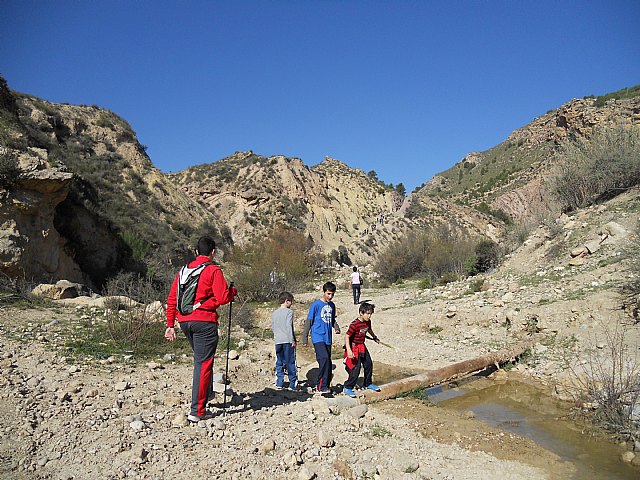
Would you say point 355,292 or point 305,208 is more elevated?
point 305,208

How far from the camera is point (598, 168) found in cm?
1659

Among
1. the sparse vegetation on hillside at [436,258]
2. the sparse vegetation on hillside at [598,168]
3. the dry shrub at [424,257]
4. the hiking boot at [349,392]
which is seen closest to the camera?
the hiking boot at [349,392]

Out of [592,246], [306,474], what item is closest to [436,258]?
[592,246]

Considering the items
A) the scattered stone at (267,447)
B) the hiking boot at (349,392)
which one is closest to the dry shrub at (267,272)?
the hiking boot at (349,392)

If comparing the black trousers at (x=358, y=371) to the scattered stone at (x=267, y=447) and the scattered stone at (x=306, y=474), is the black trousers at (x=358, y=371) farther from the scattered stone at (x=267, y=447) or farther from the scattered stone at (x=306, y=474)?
the scattered stone at (x=306, y=474)

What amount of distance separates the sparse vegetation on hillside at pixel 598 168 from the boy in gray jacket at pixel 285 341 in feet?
47.1

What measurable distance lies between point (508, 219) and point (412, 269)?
2692 cm

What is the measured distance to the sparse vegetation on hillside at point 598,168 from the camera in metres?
15.9

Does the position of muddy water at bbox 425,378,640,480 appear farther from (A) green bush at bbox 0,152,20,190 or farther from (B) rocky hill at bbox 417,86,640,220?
(B) rocky hill at bbox 417,86,640,220

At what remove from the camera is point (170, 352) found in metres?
8.16

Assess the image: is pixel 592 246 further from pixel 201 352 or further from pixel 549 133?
pixel 549 133

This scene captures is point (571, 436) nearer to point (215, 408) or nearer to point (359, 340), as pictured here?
point (359, 340)

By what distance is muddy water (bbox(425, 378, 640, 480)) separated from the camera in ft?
16.1

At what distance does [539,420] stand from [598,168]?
44.6 feet
